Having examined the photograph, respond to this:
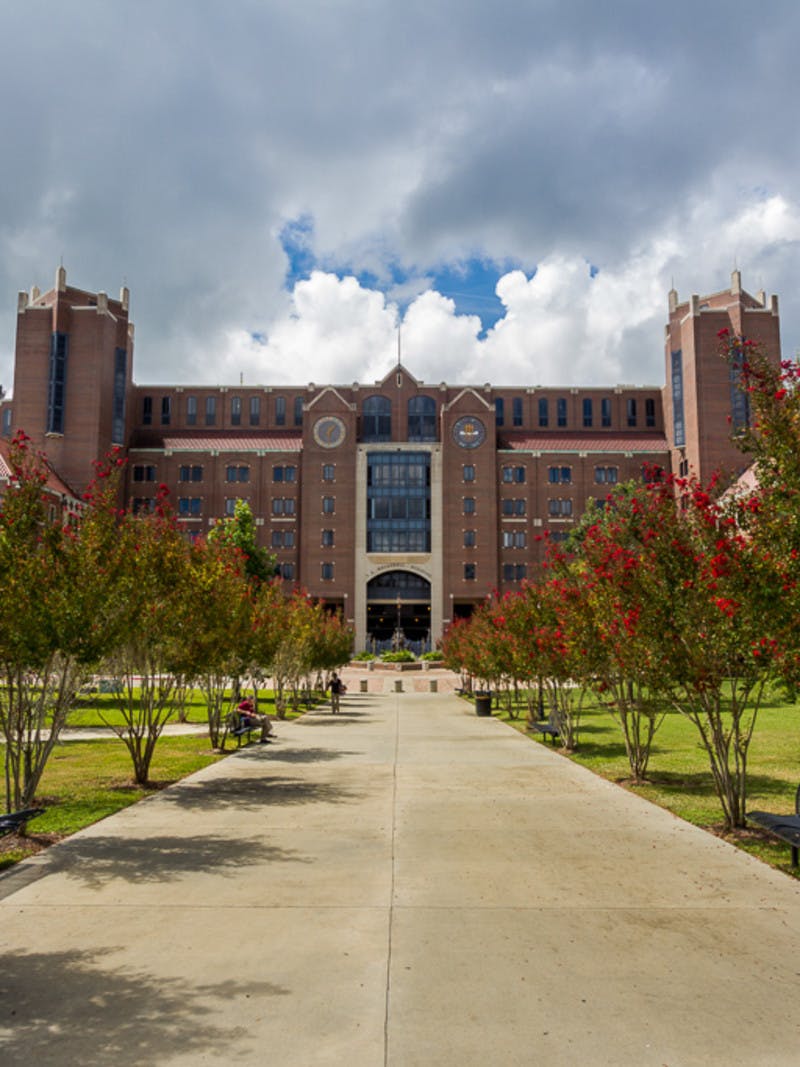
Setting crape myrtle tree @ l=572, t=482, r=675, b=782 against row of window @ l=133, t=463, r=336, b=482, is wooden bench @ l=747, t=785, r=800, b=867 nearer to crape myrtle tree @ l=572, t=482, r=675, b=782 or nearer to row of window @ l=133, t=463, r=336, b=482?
crape myrtle tree @ l=572, t=482, r=675, b=782

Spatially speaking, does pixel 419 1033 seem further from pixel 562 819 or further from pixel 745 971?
pixel 562 819

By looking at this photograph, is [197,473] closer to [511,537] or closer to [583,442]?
[511,537]

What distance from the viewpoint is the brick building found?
78688 mm

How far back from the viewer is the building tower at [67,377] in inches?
3014

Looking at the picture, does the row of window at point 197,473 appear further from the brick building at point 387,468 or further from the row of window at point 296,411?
the row of window at point 296,411

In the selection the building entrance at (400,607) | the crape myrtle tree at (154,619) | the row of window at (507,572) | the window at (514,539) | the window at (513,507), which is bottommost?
the crape myrtle tree at (154,619)

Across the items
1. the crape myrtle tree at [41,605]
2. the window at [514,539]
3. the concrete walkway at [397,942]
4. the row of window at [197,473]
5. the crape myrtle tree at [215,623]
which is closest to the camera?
the concrete walkway at [397,942]

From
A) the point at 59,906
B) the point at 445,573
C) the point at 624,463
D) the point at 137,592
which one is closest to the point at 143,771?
the point at 137,592

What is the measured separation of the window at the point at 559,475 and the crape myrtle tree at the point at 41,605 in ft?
243

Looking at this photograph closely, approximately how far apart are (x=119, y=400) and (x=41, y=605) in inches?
3004

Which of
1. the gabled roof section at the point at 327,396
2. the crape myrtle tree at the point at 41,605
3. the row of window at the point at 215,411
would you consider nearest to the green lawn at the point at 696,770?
the crape myrtle tree at the point at 41,605

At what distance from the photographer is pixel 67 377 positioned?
77875 millimetres

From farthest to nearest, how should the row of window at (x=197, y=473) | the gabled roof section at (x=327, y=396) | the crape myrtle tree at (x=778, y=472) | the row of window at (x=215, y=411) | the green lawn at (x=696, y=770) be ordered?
the row of window at (x=215, y=411) < the gabled roof section at (x=327, y=396) < the row of window at (x=197, y=473) < the green lawn at (x=696, y=770) < the crape myrtle tree at (x=778, y=472)

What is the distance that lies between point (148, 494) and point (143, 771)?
71.7 m
